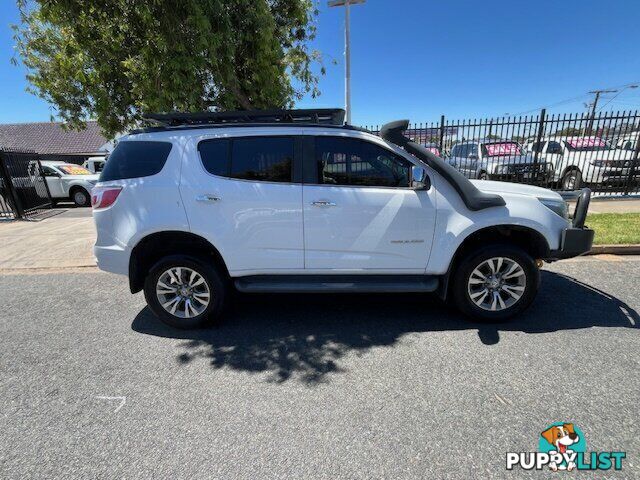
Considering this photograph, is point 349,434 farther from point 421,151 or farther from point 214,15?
point 214,15

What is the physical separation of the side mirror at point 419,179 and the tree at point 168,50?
12.0 feet

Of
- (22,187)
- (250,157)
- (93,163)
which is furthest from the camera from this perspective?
(93,163)

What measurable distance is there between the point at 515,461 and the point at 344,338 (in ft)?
5.30

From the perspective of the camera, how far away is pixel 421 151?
3.24 meters

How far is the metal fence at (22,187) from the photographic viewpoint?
33.0 ft

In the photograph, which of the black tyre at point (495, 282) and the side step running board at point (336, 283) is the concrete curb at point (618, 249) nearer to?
the black tyre at point (495, 282)

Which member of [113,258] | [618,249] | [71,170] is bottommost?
[618,249]

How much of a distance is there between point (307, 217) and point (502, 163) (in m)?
9.13

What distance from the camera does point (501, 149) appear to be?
10445mm

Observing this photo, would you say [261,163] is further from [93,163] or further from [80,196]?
[93,163]

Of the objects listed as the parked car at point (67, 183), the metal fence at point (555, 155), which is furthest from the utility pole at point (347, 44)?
the parked car at point (67, 183)

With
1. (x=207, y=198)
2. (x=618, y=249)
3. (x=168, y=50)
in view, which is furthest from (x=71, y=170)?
(x=618, y=249)

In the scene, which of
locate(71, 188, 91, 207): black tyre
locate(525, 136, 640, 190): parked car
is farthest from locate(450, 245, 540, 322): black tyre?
locate(71, 188, 91, 207): black tyre

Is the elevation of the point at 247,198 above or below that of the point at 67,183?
above
